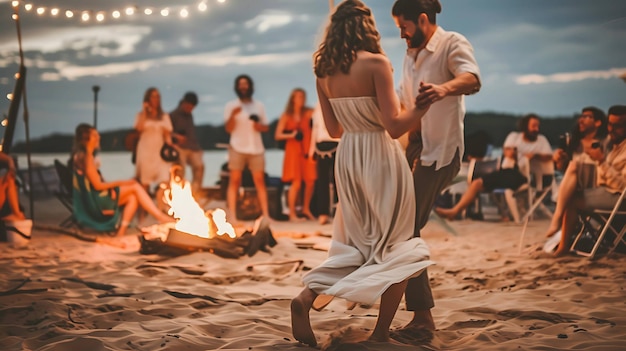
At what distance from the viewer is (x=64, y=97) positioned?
14.9 metres

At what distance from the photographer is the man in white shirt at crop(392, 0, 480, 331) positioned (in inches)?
146

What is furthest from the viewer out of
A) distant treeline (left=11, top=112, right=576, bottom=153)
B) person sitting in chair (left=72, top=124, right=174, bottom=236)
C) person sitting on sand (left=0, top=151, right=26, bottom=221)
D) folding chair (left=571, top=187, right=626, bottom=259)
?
distant treeline (left=11, top=112, right=576, bottom=153)

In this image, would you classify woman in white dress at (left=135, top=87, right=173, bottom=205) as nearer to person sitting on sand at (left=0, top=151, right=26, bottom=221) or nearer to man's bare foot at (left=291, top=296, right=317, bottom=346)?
person sitting on sand at (left=0, top=151, right=26, bottom=221)

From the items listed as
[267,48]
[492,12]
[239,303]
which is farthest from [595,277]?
[267,48]

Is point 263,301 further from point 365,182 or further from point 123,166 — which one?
point 123,166

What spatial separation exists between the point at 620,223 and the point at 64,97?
1159 centimetres

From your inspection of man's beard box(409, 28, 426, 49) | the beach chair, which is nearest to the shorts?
the beach chair

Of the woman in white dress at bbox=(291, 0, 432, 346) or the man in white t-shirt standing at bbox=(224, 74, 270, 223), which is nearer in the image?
the woman in white dress at bbox=(291, 0, 432, 346)

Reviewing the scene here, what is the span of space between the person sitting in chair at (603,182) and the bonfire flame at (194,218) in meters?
2.87

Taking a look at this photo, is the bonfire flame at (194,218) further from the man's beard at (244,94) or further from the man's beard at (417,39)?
the man's beard at (417,39)

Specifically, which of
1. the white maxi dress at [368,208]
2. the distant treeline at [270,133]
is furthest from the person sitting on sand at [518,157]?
the white maxi dress at [368,208]

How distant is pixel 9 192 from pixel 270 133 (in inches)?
326

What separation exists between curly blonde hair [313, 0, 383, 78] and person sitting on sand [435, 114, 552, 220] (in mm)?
5738

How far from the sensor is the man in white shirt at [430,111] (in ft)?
12.1
